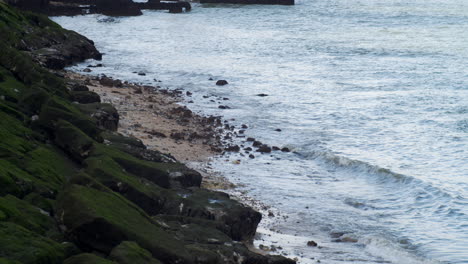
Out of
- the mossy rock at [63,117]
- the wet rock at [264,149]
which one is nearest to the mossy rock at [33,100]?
the mossy rock at [63,117]

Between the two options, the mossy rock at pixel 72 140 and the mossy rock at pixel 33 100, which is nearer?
the mossy rock at pixel 72 140

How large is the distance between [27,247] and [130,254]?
944mm

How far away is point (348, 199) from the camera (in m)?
13.9

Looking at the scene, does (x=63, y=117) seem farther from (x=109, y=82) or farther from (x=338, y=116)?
(x=338, y=116)

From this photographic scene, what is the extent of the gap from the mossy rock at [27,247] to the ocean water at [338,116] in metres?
4.69

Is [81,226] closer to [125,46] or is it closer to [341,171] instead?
[341,171]

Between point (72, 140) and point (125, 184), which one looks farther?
point (72, 140)

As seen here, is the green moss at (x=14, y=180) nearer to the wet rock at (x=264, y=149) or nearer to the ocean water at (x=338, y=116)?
the ocean water at (x=338, y=116)

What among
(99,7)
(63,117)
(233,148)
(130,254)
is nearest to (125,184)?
(130,254)

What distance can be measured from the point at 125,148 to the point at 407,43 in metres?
37.7

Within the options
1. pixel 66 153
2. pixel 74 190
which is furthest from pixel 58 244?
pixel 66 153

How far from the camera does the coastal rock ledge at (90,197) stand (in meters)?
6.58

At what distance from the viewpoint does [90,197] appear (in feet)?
23.2

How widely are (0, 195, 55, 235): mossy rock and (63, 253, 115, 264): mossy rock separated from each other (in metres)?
0.71
